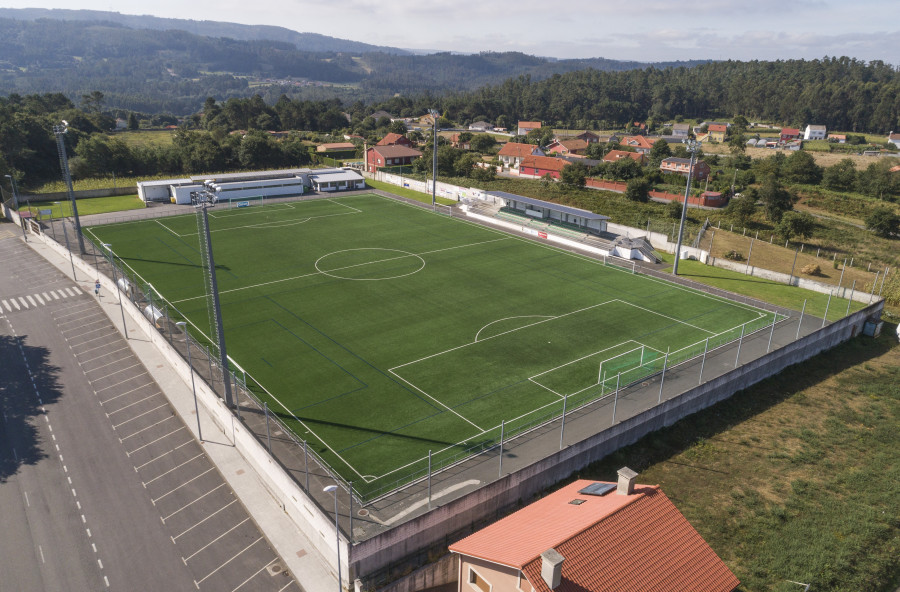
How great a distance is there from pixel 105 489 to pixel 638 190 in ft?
265

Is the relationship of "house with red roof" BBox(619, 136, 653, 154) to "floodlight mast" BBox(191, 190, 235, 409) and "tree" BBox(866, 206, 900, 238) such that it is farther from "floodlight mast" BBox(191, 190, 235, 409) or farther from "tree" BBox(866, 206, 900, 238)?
"floodlight mast" BBox(191, 190, 235, 409)

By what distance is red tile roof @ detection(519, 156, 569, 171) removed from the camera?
108456 mm

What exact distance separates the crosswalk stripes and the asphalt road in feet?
21.4

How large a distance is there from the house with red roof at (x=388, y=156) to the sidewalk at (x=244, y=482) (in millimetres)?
72278

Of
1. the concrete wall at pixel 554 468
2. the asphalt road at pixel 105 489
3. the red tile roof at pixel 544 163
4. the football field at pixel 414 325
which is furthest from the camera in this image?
the red tile roof at pixel 544 163

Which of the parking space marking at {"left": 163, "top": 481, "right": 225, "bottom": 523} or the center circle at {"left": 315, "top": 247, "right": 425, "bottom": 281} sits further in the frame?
the center circle at {"left": 315, "top": 247, "right": 425, "bottom": 281}

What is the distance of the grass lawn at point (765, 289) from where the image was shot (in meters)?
46.8

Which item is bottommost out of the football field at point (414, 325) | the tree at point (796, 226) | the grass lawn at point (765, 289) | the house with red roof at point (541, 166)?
the football field at point (414, 325)

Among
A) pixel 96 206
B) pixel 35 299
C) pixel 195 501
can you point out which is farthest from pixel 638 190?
pixel 195 501

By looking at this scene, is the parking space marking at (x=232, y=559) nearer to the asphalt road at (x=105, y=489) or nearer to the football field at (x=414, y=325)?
the asphalt road at (x=105, y=489)

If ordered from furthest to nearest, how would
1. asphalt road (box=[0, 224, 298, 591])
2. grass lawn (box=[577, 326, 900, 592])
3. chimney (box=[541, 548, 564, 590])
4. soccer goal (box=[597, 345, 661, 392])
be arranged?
1. soccer goal (box=[597, 345, 661, 392])
2. grass lawn (box=[577, 326, 900, 592])
3. asphalt road (box=[0, 224, 298, 591])
4. chimney (box=[541, 548, 564, 590])

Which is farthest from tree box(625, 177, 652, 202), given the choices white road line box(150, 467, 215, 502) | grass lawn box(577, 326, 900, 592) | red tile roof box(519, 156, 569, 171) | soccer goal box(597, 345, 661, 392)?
white road line box(150, 467, 215, 502)

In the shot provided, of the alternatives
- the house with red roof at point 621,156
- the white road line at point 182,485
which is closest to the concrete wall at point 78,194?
the white road line at point 182,485

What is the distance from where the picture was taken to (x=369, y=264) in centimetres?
5603
